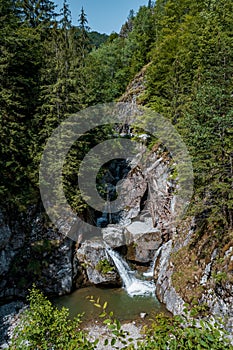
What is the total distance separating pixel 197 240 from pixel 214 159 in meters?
4.04

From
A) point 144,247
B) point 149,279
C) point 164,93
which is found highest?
point 164,93

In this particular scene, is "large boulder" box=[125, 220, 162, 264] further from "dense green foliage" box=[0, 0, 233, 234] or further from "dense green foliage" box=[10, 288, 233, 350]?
"dense green foliage" box=[10, 288, 233, 350]

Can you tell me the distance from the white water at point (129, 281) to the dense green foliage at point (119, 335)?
29.9 ft

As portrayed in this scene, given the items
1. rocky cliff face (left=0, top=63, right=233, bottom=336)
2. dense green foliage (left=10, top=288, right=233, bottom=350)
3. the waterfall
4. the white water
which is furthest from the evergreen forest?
dense green foliage (left=10, top=288, right=233, bottom=350)

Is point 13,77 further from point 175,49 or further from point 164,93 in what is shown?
point 175,49

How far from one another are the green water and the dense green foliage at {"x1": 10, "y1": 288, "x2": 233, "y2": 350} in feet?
25.2

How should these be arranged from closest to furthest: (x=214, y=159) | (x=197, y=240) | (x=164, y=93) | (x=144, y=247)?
(x=214, y=159) → (x=197, y=240) → (x=144, y=247) → (x=164, y=93)

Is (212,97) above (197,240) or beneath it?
above

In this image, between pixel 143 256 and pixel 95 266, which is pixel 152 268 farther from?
pixel 95 266

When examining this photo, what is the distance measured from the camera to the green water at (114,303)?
11.3m

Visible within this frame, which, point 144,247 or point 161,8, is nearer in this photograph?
point 144,247

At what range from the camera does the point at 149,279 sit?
13688 millimetres

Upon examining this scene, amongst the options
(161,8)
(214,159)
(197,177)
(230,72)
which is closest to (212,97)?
(230,72)

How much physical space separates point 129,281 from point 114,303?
1.70 m
